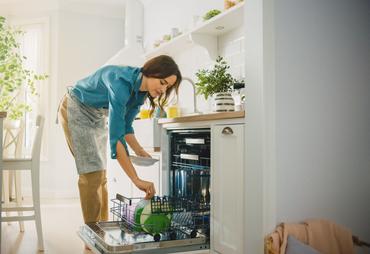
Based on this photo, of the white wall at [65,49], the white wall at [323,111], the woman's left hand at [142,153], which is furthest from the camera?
the white wall at [65,49]

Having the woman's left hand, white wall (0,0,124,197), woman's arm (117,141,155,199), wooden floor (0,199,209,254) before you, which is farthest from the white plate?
white wall (0,0,124,197)

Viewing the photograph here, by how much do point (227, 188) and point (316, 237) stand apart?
16.5 inches

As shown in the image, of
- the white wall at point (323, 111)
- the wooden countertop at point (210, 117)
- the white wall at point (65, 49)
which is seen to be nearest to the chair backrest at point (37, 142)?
the wooden countertop at point (210, 117)

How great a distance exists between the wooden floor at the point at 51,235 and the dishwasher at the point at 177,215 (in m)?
0.61

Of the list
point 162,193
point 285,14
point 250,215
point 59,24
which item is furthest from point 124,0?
point 250,215

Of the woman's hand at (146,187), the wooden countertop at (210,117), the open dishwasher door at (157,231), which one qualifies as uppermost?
the wooden countertop at (210,117)

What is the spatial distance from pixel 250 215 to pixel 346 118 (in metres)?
0.63

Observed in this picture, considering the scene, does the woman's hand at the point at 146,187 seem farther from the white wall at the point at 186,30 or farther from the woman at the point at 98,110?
the white wall at the point at 186,30

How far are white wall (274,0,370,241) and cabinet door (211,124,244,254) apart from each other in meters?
0.17

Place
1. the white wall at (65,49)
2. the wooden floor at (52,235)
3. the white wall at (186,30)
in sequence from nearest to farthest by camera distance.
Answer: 1. the wooden floor at (52,235)
2. the white wall at (186,30)
3. the white wall at (65,49)

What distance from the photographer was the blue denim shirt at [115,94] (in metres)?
1.87

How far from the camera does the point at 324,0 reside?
174 cm

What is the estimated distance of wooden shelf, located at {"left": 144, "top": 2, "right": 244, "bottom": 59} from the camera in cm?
239

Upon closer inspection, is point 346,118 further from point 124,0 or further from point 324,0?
point 124,0
